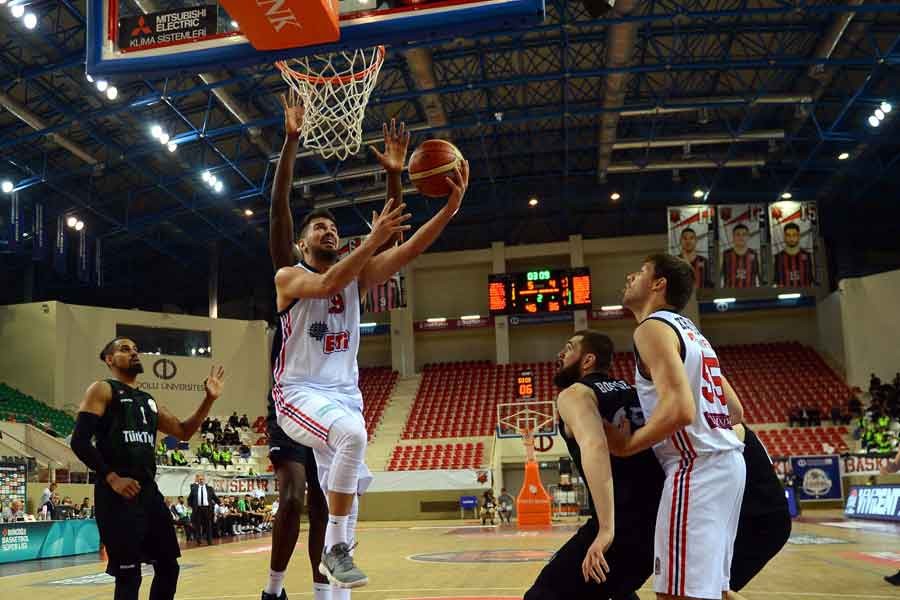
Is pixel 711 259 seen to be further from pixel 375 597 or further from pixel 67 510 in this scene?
pixel 375 597

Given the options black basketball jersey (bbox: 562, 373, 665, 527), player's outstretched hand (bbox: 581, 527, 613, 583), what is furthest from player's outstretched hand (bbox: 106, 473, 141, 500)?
player's outstretched hand (bbox: 581, 527, 613, 583)

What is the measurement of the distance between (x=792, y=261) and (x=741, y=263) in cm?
133

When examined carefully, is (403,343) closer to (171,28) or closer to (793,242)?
(793,242)

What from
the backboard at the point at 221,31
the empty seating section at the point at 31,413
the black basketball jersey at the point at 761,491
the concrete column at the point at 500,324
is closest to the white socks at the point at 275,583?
the black basketball jersey at the point at 761,491

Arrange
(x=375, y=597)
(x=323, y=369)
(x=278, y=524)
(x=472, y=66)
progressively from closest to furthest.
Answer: (x=323, y=369), (x=278, y=524), (x=375, y=597), (x=472, y=66)

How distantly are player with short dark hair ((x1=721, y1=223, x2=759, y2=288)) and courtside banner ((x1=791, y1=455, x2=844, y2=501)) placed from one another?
545cm

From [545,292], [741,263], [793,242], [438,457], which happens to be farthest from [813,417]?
[438,457]

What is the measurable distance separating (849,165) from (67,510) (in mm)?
21960

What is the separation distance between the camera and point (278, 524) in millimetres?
4754

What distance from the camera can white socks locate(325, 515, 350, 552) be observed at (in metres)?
3.70

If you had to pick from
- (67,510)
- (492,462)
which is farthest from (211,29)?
(492,462)

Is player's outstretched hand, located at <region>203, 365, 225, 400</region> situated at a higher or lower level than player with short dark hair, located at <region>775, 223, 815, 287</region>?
lower

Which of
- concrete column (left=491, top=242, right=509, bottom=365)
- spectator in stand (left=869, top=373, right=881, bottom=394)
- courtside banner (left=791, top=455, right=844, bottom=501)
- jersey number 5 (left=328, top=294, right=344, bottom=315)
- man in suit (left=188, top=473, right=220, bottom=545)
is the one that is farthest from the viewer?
concrete column (left=491, top=242, right=509, bottom=365)

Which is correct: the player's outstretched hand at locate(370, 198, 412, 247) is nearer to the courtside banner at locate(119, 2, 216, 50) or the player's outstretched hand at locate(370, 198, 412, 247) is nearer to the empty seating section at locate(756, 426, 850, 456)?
the courtside banner at locate(119, 2, 216, 50)
